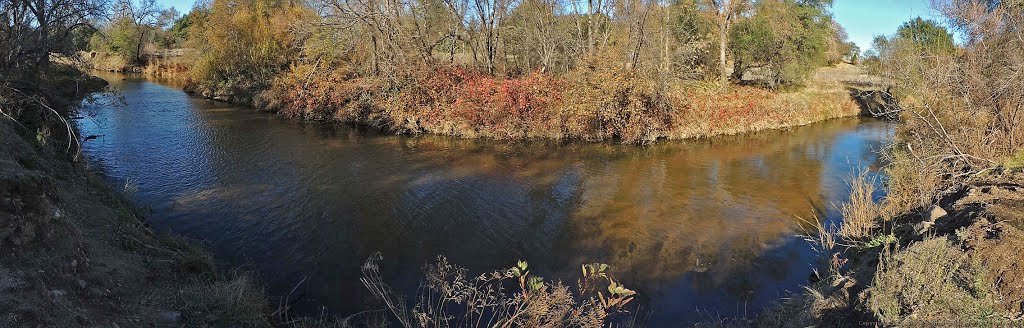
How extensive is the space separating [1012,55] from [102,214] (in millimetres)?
16252

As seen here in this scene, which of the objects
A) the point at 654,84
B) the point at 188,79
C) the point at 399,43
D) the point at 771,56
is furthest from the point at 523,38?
the point at 188,79

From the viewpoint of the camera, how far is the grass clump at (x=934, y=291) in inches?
207

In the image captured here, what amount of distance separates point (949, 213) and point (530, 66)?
22.7 m

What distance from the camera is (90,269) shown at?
20.2ft

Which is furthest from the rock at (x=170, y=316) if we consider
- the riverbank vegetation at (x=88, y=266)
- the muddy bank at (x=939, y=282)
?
the muddy bank at (x=939, y=282)

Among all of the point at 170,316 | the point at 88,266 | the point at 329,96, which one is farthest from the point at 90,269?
the point at 329,96

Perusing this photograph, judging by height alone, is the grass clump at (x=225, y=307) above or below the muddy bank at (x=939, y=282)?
below

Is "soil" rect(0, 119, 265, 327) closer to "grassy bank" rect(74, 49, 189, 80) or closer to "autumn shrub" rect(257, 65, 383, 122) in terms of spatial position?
"autumn shrub" rect(257, 65, 383, 122)

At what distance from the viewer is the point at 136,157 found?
1688cm

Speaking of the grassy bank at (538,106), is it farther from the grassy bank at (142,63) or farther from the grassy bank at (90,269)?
the grassy bank at (142,63)

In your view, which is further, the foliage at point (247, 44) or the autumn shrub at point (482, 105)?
the foliage at point (247, 44)

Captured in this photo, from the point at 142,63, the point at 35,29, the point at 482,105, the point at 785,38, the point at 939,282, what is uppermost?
the point at 785,38

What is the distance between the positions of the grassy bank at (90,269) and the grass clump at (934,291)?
688 centimetres

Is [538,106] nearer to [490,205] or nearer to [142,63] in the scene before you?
[490,205]
